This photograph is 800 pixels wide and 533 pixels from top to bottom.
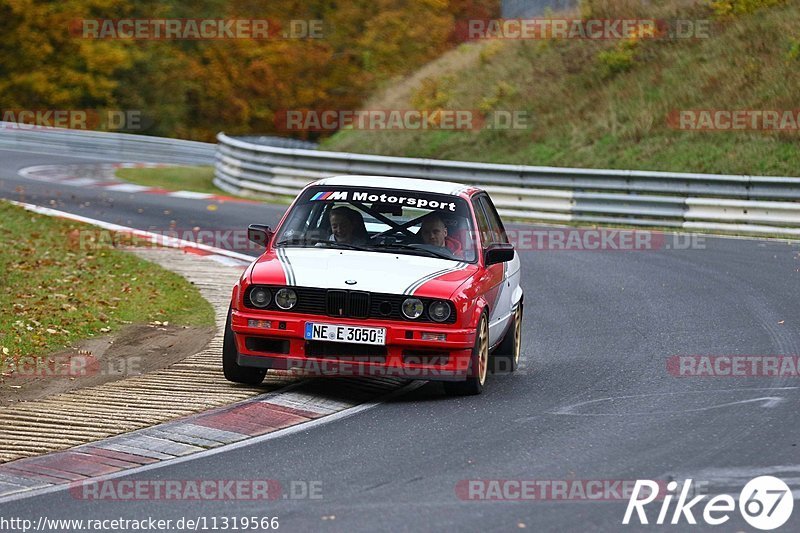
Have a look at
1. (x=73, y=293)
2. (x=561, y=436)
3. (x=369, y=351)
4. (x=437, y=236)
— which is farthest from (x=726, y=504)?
(x=73, y=293)

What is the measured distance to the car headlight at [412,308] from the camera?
891 cm

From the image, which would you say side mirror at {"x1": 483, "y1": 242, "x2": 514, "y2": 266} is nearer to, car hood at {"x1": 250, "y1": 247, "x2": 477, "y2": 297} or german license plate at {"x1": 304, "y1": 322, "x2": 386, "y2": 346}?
car hood at {"x1": 250, "y1": 247, "x2": 477, "y2": 297}

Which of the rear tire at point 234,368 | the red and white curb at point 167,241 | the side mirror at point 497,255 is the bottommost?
the rear tire at point 234,368

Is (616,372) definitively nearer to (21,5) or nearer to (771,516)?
(771,516)

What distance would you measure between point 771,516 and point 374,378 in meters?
4.27

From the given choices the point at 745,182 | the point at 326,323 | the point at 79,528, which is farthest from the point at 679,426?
the point at 745,182

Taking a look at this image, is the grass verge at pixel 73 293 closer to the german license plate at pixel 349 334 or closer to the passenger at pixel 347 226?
the passenger at pixel 347 226

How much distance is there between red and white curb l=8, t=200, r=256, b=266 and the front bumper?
286 inches

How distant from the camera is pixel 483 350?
9453 millimetres

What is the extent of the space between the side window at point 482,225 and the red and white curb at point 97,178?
48.7ft

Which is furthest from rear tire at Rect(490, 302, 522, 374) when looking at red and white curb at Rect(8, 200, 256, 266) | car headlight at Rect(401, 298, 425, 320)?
red and white curb at Rect(8, 200, 256, 266)

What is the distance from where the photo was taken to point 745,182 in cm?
2114

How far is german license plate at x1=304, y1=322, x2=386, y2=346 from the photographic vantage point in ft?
29.0

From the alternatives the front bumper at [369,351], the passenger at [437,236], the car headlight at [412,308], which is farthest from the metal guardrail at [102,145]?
the car headlight at [412,308]
